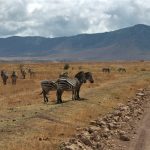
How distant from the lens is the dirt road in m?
19.0

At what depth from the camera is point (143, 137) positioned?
20859mm

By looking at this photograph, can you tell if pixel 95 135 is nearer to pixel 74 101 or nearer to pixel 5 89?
pixel 74 101

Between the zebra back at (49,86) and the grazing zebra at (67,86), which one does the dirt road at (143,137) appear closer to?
the grazing zebra at (67,86)

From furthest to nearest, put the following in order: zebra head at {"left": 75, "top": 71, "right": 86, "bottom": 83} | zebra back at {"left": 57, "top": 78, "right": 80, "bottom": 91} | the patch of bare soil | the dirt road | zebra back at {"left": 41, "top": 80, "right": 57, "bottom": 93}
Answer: zebra head at {"left": 75, "top": 71, "right": 86, "bottom": 83} < zebra back at {"left": 41, "top": 80, "right": 57, "bottom": 93} < zebra back at {"left": 57, "top": 78, "right": 80, "bottom": 91} < the dirt road < the patch of bare soil

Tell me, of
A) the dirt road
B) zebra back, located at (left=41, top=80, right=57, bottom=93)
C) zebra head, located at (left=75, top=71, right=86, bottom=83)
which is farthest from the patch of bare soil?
zebra back, located at (left=41, top=80, right=57, bottom=93)

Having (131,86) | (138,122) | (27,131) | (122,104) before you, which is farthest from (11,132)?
(131,86)

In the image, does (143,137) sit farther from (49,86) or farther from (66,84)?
(49,86)

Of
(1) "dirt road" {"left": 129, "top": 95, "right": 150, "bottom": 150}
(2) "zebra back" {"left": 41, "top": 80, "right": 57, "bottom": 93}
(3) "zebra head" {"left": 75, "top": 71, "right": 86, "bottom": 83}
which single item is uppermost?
(3) "zebra head" {"left": 75, "top": 71, "right": 86, "bottom": 83}

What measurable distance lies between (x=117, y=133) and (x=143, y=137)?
109 cm

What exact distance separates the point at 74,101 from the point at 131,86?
49.6 ft

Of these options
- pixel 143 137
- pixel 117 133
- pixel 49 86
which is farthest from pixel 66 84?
pixel 143 137

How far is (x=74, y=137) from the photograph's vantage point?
62.2 feet

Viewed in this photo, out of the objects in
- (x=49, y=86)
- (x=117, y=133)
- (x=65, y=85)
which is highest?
(x=65, y=85)

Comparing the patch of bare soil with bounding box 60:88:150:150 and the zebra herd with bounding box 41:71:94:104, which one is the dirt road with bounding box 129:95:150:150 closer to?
the patch of bare soil with bounding box 60:88:150:150
